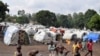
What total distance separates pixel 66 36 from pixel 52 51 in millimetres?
25675

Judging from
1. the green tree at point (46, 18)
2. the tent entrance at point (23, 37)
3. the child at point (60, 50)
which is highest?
the child at point (60, 50)

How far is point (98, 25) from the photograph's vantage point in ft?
210

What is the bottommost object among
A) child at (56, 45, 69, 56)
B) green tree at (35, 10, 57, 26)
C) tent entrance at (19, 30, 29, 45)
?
green tree at (35, 10, 57, 26)

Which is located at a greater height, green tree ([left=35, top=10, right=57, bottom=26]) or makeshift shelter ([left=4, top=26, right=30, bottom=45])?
makeshift shelter ([left=4, top=26, right=30, bottom=45])

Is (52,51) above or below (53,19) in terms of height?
above

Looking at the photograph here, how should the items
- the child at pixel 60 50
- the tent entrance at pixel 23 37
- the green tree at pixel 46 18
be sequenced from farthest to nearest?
the green tree at pixel 46 18
the tent entrance at pixel 23 37
the child at pixel 60 50

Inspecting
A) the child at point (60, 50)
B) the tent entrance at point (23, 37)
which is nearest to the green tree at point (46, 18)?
the tent entrance at point (23, 37)

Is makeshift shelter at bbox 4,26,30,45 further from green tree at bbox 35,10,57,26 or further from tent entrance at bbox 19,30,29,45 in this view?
Answer: green tree at bbox 35,10,57,26

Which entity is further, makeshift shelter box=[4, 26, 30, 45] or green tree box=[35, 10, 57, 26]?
green tree box=[35, 10, 57, 26]

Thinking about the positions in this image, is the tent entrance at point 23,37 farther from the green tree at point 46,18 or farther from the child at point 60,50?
the green tree at point 46,18

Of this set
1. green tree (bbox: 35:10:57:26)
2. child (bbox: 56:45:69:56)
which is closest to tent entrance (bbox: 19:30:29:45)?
child (bbox: 56:45:69:56)

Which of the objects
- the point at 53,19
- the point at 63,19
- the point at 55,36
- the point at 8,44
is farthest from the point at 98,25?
the point at 63,19

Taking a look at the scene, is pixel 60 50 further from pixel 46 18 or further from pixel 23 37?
pixel 46 18

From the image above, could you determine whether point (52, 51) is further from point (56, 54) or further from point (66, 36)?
point (66, 36)
